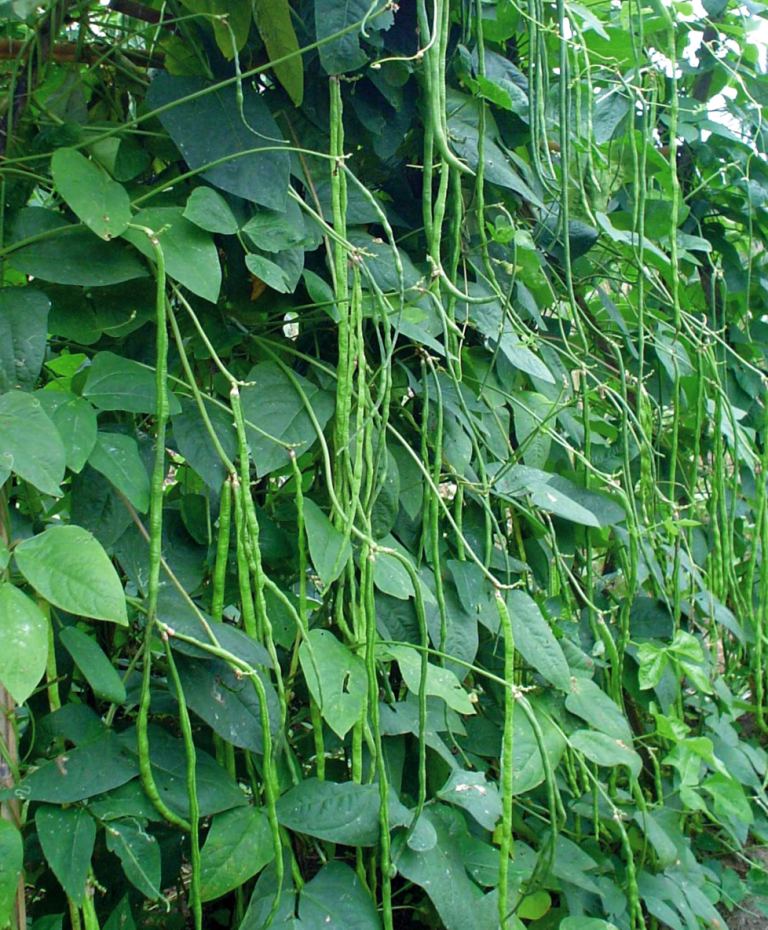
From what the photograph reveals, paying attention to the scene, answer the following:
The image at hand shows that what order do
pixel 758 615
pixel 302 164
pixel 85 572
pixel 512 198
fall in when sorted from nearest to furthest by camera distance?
1. pixel 85 572
2. pixel 302 164
3. pixel 512 198
4. pixel 758 615

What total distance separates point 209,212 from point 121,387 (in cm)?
18

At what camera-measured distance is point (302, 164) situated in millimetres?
995

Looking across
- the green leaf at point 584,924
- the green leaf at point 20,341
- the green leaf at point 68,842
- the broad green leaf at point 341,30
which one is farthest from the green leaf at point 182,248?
the green leaf at point 584,924

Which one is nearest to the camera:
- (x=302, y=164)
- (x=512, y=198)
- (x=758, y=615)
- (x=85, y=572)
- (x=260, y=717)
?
(x=85, y=572)

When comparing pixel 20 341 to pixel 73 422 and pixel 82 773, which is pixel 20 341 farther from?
pixel 82 773

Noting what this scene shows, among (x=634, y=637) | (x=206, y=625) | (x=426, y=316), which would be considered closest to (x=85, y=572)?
(x=206, y=625)

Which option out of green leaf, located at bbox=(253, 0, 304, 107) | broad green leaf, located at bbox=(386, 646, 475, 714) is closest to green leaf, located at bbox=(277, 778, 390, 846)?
broad green leaf, located at bbox=(386, 646, 475, 714)

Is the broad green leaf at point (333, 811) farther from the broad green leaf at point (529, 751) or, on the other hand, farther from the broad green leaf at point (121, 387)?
the broad green leaf at point (121, 387)

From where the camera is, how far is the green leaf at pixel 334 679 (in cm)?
84

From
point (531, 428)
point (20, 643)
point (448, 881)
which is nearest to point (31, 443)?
point (20, 643)

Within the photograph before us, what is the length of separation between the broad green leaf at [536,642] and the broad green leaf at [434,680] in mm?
135

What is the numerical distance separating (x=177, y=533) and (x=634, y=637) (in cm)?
77

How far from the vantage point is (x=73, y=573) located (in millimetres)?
695

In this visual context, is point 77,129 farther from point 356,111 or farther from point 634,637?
point 634,637
